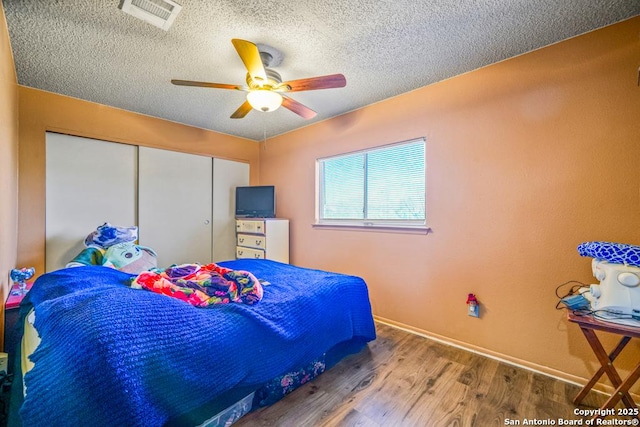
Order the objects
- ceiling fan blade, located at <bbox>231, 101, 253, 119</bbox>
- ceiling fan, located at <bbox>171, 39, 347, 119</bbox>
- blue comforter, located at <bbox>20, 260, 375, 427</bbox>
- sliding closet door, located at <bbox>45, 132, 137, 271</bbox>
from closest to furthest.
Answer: blue comforter, located at <bbox>20, 260, 375, 427</bbox> → ceiling fan, located at <bbox>171, 39, 347, 119</bbox> → ceiling fan blade, located at <bbox>231, 101, 253, 119</bbox> → sliding closet door, located at <bbox>45, 132, 137, 271</bbox>

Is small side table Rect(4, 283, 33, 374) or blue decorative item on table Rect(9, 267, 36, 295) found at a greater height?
blue decorative item on table Rect(9, 267, 36, 295)

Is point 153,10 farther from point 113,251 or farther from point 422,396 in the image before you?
point 422,396

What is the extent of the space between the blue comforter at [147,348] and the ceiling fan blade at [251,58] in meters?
1.42

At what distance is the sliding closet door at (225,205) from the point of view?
12.6ft

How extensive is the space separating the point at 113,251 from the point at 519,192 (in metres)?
3.56

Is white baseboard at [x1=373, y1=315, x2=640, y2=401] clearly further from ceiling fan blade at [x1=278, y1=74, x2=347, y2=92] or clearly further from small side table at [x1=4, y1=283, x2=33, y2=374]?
small side table at [x1=4, y1=283, x2=33, y2=374]

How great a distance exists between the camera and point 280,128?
374 cm

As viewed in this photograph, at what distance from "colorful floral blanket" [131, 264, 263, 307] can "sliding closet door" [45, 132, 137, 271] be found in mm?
1814

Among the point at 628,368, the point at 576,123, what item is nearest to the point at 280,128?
the point at 576,123

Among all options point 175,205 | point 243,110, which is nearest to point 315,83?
point 243,110

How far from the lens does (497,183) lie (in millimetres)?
2092

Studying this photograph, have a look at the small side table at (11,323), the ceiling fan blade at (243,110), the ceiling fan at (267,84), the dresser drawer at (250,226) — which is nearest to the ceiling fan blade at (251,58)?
the ceiling fan at (267,84)

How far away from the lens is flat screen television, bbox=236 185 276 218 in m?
3.82

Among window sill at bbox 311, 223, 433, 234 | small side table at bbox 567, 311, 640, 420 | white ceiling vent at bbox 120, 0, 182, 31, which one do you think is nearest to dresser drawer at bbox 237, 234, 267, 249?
window sill at bbox 311, 223, 433, 234
